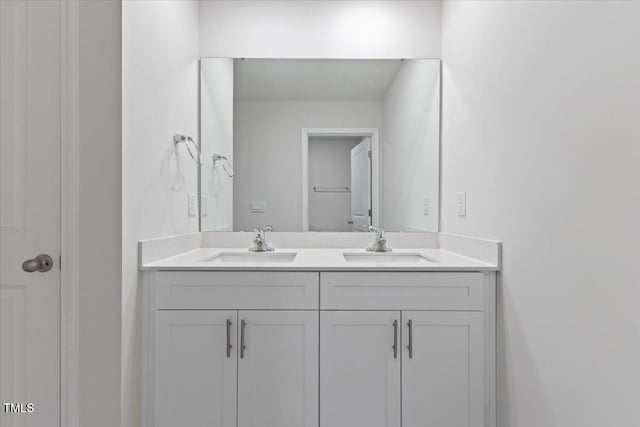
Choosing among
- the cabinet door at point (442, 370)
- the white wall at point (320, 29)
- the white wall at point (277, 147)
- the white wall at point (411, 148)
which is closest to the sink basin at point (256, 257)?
the white wall at point (277, 147)

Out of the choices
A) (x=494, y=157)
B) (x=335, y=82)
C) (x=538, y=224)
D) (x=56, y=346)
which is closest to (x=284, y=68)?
(x=335, y=82)

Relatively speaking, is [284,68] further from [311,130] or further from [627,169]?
[627,169]

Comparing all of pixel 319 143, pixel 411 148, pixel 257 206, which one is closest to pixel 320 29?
pixel 319 143

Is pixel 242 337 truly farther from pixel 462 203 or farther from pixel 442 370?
pixel 462 203

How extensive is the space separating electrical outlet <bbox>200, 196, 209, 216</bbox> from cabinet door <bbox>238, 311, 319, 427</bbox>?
0.84m

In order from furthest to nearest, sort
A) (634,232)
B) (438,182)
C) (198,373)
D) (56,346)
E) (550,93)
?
(438,182)
(198,373)
(56,346)
(550,93)
(634,232)

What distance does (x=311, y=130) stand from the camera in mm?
2180

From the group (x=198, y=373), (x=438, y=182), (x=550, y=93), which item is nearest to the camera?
(x=550, y=93)

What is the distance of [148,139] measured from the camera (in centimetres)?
149

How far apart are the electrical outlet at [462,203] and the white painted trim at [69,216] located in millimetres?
1596

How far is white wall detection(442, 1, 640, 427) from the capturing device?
897 mm

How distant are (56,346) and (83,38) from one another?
3.44ft

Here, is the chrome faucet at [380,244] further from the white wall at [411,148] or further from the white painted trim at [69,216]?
the white painted trim at [69,216]

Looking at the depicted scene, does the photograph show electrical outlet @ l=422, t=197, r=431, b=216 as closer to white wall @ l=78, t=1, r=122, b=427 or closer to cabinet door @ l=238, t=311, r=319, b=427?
cabinet door @ l=238, t=311, r=319, b=427
